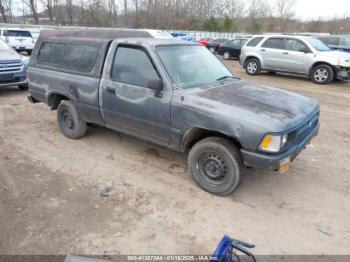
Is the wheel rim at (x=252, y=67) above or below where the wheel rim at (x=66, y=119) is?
above

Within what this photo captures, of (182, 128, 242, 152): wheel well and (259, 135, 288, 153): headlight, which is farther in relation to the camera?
(182, 128, 242, 152): wheel well

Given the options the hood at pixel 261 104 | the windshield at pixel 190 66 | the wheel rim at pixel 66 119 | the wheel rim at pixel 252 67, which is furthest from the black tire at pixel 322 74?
the wheel rim at pixel 66 119

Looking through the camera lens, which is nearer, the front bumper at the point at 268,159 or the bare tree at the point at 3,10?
the front bumper at the point at 268,159

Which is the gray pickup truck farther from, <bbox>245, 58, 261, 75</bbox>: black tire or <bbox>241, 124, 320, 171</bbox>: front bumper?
<bbox>245, 58, 261, 75</bbox>: black tire

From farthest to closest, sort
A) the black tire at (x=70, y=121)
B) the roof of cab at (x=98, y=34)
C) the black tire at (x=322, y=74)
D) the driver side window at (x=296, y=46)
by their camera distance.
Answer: the driver side window at (x=296, y=46)
the black tire at (x=322, y=74)
the black tire at (x=70, y=121)
the roof of cab at (x=98, y=34)

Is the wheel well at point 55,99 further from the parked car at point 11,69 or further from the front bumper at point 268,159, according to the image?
the parked car at point 11,69

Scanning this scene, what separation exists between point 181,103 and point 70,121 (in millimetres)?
2588

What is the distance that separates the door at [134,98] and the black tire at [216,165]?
0.50 metres

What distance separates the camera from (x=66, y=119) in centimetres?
533

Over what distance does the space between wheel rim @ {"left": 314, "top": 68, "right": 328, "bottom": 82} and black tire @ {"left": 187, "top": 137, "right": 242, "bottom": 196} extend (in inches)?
363

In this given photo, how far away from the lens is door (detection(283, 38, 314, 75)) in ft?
36.1

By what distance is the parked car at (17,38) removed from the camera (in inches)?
735

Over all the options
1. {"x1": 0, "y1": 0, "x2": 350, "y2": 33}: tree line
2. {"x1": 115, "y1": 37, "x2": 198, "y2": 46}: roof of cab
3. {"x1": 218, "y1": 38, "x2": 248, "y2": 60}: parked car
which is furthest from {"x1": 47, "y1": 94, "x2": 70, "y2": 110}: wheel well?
{"x1": 0, "y1": 0, "x2": 350, "y2": 33}: tree line

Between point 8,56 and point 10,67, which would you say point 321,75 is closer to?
point 10,67
